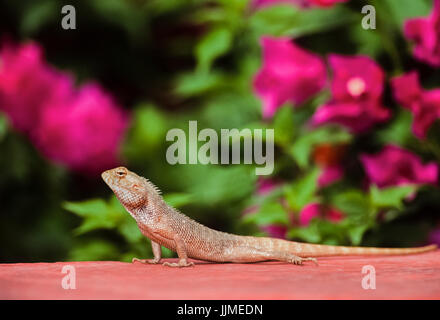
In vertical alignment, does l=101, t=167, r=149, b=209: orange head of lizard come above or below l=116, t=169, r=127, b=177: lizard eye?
below

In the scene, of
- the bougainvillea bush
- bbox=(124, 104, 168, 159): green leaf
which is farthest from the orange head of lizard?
bbox=(124, 104, 168, 159): green leaf

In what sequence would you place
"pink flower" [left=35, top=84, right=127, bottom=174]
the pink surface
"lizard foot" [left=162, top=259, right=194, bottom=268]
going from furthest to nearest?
"pink flower" [left=35, top=84, right=127, bottom=174] → "lizard foot" [left=162, top=259, right=194, bottom=268] → the pink surface

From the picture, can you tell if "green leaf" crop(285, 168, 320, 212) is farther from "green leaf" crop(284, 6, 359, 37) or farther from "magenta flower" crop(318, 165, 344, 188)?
"green leaf" crop(284, 6, 359, 37)

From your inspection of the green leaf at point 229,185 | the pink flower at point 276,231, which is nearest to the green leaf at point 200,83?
the green leaf at point 229,185

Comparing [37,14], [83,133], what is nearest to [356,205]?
[83,133]

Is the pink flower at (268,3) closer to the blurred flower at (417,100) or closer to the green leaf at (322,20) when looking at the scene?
the green leaf at (322,20)

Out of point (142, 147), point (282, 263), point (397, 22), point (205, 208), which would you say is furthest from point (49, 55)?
point (282, 263)

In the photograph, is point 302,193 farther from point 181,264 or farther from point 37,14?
point 37,14
